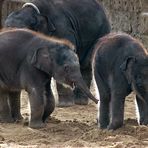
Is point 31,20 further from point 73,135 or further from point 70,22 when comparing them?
point 73,135

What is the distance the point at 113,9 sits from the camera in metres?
14.2

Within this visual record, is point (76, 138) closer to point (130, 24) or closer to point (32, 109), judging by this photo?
point (32, 109)

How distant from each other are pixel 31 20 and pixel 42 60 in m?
2.05

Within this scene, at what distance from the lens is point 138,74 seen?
808cm

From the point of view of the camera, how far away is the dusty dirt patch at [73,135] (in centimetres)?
771

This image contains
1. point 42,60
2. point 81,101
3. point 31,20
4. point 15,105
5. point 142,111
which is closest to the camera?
point 142,111

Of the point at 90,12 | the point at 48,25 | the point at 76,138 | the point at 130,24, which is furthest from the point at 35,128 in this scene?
the point at 130,24

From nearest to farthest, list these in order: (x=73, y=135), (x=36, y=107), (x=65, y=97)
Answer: (x=73, y=135)
(x=36, y=107)
(x=65, y=97)

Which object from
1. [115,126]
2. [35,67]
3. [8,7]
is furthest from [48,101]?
[8,7]

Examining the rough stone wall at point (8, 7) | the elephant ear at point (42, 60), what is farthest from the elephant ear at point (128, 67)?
the rough stone wall at point (8, 7)

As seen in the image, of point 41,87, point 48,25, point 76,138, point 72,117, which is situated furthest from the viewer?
point 48,25

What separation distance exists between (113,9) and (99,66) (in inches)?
227

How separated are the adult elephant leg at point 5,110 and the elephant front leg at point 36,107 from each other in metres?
0.44

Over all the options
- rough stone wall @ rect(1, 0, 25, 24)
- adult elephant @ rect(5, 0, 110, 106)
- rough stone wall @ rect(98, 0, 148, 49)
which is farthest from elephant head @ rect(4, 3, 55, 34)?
rough stone wall @ rect(1, 0, 25, 24)
